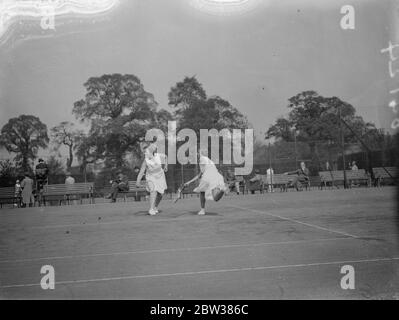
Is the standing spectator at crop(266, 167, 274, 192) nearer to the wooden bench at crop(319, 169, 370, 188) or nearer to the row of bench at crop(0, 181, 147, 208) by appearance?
the wooden bench at crop(319, 169, 370, 188)

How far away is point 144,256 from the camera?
15.3 ft

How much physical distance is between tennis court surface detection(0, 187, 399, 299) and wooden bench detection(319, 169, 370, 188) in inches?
475

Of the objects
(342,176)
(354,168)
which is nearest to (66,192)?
(342,176)

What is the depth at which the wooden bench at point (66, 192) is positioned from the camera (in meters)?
16.3

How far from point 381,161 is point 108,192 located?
42.7ft

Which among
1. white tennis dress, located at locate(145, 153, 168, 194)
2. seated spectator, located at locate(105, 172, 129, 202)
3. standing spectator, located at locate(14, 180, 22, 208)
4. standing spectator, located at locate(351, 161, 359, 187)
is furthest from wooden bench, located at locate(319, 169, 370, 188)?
standing spectator, located at locate(14, 180, 22, 208)

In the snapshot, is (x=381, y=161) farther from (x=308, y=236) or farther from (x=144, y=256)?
(x=144, y=256)

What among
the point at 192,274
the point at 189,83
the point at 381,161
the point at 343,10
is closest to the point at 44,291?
the point at 192,274

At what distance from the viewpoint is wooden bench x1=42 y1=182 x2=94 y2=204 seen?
16.3 m

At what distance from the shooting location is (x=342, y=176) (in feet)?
63.2

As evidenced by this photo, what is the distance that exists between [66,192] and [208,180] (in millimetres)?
9499

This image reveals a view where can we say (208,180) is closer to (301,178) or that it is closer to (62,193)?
(62,193)

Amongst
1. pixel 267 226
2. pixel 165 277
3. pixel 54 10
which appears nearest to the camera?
pixel 165 277

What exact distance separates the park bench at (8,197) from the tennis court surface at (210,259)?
9092mm
